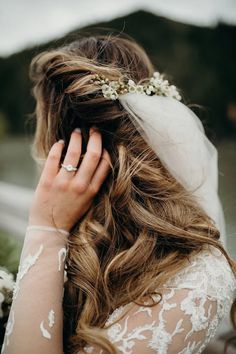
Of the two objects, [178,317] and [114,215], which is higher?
[114,215]

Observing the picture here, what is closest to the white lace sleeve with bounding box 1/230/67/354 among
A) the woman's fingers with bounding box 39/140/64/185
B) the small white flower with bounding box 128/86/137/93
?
the woman's fingers with bounding box 39/140/64/185

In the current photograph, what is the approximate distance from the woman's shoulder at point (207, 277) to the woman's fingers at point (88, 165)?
54cm

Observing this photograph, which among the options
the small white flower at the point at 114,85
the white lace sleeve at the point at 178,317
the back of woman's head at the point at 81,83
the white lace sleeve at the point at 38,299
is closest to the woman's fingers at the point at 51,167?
the back of woman's head at the point at 81,83

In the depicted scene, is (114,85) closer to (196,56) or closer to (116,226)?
(116,226)

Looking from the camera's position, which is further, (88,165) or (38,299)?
(88,165)

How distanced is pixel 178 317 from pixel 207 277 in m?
0.20

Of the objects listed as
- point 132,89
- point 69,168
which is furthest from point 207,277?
point 132,89

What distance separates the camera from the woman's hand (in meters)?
1.63

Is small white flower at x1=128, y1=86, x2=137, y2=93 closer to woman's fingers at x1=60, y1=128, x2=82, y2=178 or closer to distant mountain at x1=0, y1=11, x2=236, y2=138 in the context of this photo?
woman's fingers at x1=60, y1=128, x2=82, y2=178

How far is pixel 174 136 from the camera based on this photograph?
1.75 m

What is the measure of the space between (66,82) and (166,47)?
537 centimetres

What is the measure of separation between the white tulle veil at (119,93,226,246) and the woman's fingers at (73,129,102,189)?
0.21 meters

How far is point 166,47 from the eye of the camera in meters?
6.64

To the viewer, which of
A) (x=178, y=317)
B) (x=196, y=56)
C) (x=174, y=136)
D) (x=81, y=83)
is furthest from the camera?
(x=196, y=56)
